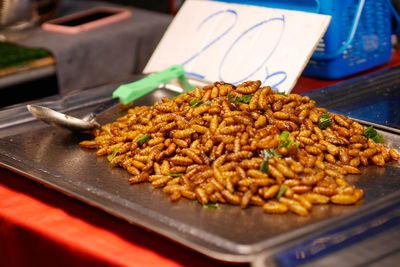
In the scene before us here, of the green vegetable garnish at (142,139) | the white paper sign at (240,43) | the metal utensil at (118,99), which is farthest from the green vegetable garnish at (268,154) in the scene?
the metal utensil at (118,99)

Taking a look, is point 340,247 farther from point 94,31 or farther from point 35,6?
point 35,6

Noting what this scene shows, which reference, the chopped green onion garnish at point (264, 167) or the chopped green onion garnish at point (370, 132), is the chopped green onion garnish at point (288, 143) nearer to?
the chopped green onion garnish at point (264, 167)

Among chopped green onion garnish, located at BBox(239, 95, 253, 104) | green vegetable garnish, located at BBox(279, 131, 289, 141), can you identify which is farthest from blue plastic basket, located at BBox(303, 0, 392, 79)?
green vegetable garnish, located at BBox(279, 131, 289, 141)

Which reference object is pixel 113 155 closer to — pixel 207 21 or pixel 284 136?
pixel 284 136

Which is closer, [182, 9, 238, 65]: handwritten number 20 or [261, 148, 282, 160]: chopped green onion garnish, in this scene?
[261, 148, 282, 160]: chopped green onion garnish

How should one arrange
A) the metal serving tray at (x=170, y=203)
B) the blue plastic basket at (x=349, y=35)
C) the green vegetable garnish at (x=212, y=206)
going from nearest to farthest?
the metal serving tray at (x=170, y=203) → the green vegetable garnish at (x=212, y=206) → the blue plastic basket at (x=349, y=35)

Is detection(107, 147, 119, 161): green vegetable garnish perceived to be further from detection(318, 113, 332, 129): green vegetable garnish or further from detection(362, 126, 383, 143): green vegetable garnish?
detection(362, 126, 383, 143): green vegetable garnish

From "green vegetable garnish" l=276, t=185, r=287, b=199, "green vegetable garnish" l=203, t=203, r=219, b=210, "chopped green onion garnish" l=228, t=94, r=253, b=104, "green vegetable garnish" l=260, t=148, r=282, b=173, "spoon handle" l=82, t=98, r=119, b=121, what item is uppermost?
"chopped green onion garnish" l=228, t=94, r=253, b=104
